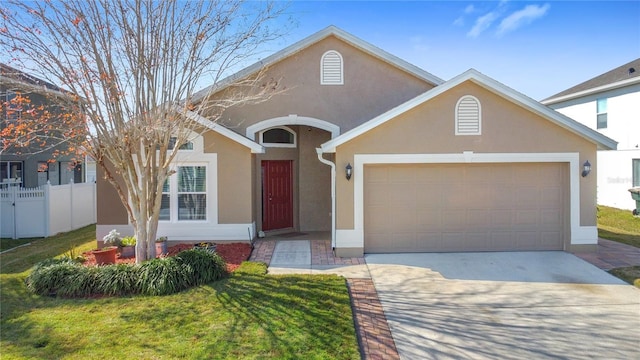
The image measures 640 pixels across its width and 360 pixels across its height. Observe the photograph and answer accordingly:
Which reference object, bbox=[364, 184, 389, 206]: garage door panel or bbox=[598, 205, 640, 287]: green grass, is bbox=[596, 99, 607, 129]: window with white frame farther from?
bbox=[364, 184, 389, 206]: garage door panel

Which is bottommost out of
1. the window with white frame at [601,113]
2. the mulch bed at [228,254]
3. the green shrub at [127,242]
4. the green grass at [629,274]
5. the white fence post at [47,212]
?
the green grass at [629,274]

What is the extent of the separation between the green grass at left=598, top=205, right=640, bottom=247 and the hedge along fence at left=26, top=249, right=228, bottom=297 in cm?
1224

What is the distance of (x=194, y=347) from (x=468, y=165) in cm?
811

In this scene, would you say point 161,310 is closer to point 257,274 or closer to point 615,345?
point 257,274

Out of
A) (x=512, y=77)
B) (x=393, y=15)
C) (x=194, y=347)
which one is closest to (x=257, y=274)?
(x=194, y=347)

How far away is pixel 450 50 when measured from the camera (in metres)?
13.2

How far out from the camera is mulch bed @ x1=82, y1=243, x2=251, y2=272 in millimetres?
9848

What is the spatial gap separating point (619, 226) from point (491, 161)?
8504mm

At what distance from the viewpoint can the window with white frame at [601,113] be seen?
20.1m

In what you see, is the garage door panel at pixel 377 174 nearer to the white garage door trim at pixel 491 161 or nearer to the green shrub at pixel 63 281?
the white garage door trim at pixel 491 161

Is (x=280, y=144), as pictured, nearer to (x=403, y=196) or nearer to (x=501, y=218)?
(x=403, y=196)

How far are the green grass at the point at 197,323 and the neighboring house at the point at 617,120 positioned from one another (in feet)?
56.1

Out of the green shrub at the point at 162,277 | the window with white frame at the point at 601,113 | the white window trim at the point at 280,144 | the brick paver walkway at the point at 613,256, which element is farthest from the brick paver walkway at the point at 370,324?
the window with white frame at the point at 601,113

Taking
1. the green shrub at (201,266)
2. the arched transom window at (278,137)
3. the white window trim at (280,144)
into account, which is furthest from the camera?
the arched transom window at (278,137)
